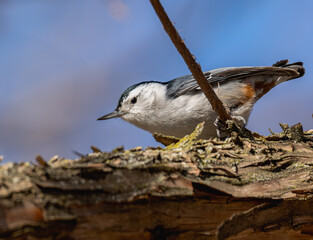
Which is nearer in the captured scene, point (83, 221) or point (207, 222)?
point (83, 221)

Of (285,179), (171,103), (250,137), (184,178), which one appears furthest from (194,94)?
(184,178)

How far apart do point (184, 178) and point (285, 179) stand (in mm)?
383

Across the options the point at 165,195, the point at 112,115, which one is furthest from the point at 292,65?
the point at 165,195

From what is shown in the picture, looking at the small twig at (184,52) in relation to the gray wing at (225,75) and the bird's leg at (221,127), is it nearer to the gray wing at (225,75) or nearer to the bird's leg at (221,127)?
the bird's leg at (221,127)

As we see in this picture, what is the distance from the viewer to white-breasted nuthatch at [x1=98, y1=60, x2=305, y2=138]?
1.70 m

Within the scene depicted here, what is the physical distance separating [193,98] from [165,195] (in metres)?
0.97

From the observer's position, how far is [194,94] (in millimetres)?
1765

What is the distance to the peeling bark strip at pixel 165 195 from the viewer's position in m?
0.72

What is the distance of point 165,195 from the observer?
0.83 meters

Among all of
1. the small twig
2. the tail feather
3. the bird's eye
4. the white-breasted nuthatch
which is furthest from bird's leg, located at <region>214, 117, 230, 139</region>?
the tail feather

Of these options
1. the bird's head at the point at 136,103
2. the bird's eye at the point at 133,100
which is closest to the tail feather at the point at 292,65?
the bird's head at the point at 136,103

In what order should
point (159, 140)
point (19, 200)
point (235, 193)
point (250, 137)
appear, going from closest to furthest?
point (19, 200)
point (235, 193)
point (250, 137)
point (159, 140)

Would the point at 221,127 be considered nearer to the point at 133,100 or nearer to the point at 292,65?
the point at 133,100

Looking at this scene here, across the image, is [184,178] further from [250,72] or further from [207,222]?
[250,72]
